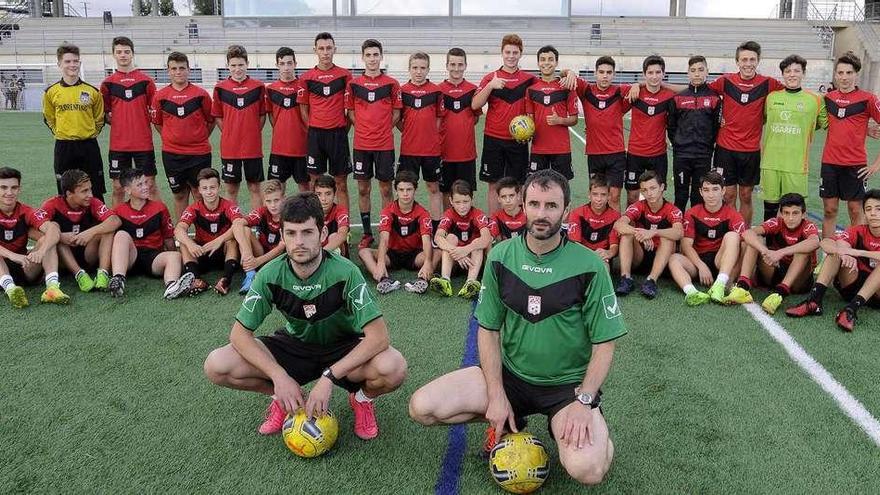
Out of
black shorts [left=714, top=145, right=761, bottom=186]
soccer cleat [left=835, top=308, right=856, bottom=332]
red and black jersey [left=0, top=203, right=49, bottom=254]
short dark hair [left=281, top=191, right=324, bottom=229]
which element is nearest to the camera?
short dark hair [left=281, top=191, right=324, bottom=229]

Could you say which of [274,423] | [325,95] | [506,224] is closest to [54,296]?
[274,423]

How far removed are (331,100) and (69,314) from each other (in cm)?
331

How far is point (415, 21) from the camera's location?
36.1 meters

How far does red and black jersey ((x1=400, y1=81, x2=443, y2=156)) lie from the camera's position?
7.14 m

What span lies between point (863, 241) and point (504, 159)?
348 cm

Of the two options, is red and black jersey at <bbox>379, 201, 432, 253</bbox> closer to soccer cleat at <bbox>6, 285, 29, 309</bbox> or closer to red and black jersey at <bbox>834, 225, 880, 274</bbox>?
soccer cleat at <bbox>6, 285, 29, 309</bbox>

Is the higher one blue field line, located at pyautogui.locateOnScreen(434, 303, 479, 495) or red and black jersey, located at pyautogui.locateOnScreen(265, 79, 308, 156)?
red and black jersey, located at pyautogui.locateOnScreen(265, 79, 308, 156)

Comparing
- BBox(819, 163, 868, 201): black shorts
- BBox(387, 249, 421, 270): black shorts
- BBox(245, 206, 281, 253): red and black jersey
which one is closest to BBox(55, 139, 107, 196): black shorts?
BBox(245, 206, 281, 253): red and black jersey

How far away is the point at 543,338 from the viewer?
3094mm

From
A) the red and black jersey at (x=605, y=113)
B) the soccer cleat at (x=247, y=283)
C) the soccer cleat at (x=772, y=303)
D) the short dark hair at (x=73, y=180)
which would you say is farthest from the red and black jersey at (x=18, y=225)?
the soccer cleat at (x=772, y=303)

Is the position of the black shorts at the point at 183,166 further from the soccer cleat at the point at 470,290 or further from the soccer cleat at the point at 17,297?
the soccer cleat at the point at 470,290

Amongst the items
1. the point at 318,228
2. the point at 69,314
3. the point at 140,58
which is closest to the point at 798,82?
the point at 318,228

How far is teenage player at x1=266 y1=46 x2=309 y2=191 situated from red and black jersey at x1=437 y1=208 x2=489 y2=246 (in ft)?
6.84

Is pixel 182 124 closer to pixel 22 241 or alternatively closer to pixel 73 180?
pixel 73 180
